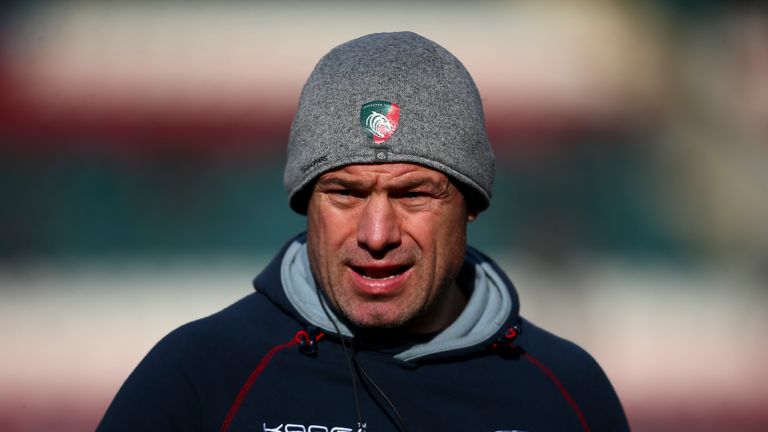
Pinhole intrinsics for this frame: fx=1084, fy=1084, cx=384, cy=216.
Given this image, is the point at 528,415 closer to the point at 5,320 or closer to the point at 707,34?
the point at 5,320

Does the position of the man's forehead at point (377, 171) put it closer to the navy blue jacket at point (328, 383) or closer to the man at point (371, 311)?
the man at point (371, 311)

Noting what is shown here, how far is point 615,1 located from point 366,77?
396 centimetres

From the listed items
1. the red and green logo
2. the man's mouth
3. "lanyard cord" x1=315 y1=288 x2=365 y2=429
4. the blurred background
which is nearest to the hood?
"lanyard cord" x1=315 y1=288 x2=365 y2=429

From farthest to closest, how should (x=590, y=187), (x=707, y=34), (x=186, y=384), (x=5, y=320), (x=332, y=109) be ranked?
(x=707, y=34) → (x=590, y=187) → (x=5, y=320) → (x=332, y=109) → (x=186, y=384)

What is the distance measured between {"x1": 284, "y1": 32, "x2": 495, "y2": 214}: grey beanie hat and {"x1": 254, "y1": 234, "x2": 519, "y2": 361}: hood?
0.47 ft

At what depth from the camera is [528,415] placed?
75.0 inches

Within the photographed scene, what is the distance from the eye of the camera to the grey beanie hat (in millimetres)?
1844

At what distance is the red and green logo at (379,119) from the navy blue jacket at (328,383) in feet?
1.11

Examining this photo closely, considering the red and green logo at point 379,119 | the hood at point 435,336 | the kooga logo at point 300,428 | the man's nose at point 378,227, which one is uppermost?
the red and green logo at point 379,119

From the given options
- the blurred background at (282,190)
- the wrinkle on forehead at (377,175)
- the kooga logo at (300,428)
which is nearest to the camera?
the kooga logo at (300,428)

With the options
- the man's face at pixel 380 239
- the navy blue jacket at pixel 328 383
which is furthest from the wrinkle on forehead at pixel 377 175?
the navy blue jacket at pixel 328 383

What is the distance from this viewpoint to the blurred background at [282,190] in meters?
4.77

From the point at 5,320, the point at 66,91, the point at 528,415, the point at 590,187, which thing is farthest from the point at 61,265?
the point at 528,415

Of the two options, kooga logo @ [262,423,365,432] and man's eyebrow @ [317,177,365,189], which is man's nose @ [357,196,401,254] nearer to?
man's eyebrow @ [317,177,365,189]
